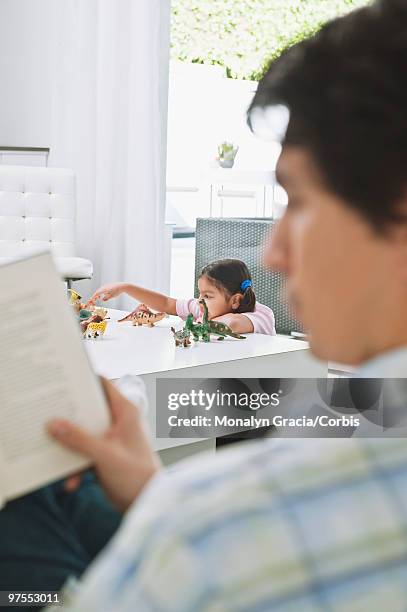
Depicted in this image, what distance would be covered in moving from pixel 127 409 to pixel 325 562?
32 centimetres

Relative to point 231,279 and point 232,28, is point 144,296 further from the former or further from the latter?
point 232,28

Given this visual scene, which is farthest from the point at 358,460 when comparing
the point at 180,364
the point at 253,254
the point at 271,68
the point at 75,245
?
the point at 75,245

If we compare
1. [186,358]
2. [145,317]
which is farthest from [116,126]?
[186,358]

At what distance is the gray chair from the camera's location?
15.4 feet

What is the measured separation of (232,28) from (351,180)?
1391cm

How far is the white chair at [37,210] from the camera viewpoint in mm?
5012

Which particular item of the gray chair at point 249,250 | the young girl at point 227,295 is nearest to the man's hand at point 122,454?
the young girl at point 227,295

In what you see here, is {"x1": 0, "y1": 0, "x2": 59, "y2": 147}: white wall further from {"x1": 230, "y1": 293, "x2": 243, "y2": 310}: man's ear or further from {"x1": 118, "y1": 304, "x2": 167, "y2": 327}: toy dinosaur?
{"x1": 118, "y1": 304, "x2": 167, "y2": 327}: toy dinosaur

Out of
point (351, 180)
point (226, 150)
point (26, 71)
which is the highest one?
point (26, 71)

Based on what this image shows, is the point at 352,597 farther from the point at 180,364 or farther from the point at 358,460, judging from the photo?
the point at 180,364

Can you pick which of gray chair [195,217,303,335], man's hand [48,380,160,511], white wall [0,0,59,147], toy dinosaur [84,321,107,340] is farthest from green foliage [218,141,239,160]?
man's hand [48,380,160,511]

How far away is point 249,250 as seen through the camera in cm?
491

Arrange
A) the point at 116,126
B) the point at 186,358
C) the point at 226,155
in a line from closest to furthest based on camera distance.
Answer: the point at 186,358 → the point at 116,126 → the point at 226,155

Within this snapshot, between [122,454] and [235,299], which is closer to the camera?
[122,454]
